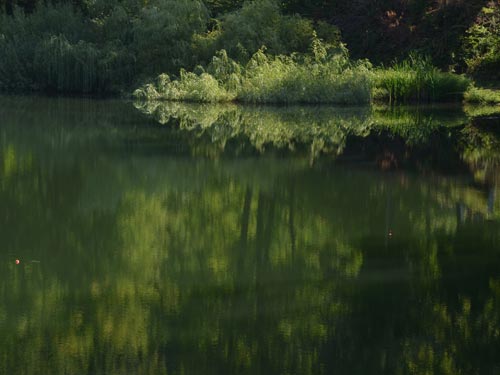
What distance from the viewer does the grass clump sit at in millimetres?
23266

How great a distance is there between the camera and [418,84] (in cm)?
2341

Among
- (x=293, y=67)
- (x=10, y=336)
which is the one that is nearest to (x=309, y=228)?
(x=10, y=336)

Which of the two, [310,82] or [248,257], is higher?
[310,82]

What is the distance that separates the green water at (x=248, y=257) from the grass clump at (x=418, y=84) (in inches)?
374

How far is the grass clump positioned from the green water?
31.2 feet

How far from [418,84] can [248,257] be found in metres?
17.3

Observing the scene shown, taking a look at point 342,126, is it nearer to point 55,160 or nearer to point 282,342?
point 55,160

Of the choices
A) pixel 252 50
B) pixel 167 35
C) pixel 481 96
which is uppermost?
pixel 167 35

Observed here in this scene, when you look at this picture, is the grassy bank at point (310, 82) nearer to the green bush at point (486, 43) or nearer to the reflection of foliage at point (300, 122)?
the reflection of foliage at point (300, 122)

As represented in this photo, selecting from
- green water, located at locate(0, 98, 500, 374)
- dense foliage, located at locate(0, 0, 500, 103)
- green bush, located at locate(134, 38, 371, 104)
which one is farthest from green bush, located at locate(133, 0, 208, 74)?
green water, located at locate(0, 98, 500, 374)

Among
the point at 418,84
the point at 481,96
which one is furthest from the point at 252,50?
the point at 481,96

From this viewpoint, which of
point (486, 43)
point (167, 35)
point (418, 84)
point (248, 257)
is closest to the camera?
point (248, 257)

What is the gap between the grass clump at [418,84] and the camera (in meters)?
23.3

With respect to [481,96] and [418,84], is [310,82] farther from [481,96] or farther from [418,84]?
[481,96]
